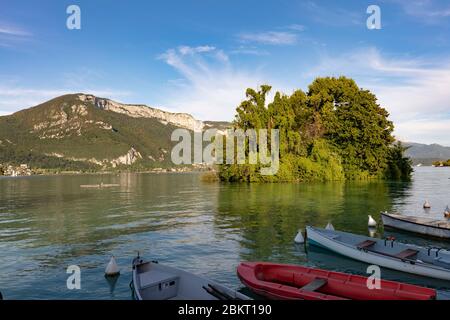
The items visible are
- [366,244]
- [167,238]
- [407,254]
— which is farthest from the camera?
[167,238]

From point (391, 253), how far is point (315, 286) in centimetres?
842

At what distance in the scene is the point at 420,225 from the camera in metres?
27.8

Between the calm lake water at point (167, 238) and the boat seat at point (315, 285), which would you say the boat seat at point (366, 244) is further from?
the boat seat at point (315, 285)

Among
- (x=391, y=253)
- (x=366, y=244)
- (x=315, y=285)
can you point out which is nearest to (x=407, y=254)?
(x=391, y=253)

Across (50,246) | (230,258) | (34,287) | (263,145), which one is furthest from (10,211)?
(263,145)

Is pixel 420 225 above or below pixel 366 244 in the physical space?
below

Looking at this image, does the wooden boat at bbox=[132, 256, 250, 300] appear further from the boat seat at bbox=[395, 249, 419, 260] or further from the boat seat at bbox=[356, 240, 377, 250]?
the boat seat at bbox=[395, 249, 419, 260]

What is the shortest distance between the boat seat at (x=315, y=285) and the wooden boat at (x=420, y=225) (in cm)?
1668

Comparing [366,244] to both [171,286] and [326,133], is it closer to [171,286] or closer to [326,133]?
[171,286]

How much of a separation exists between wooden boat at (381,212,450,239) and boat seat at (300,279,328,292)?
16.7m

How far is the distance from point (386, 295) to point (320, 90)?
85.9 meters

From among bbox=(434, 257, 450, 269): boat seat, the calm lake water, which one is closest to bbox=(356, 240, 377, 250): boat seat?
the calm lake water

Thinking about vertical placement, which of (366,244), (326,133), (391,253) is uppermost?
(326,133)

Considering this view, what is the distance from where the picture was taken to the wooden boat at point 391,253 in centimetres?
1733
